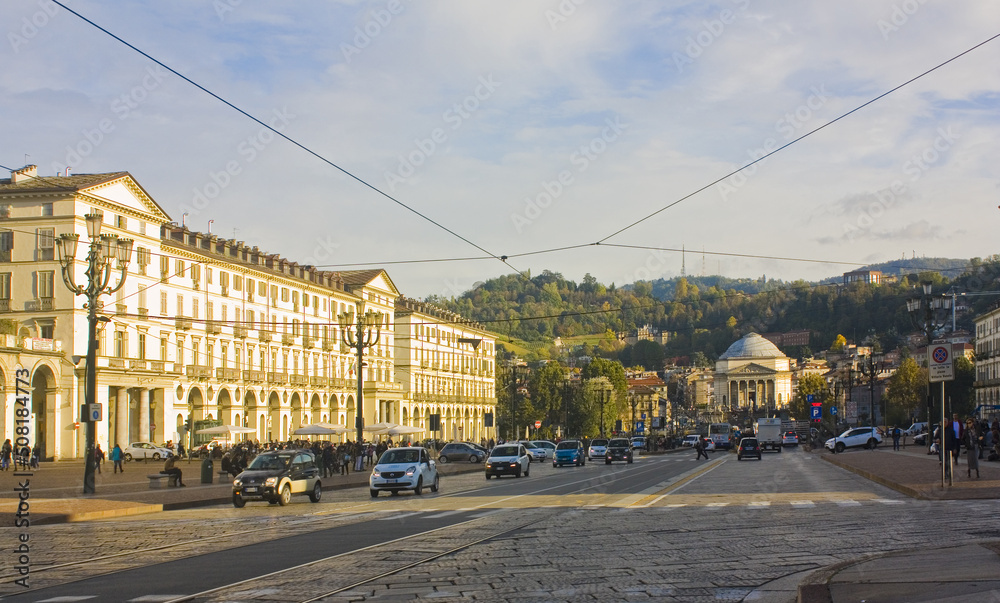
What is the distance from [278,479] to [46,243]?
4551 centimetres

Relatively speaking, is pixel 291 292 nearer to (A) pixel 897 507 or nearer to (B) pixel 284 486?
(B) pixel 284 486

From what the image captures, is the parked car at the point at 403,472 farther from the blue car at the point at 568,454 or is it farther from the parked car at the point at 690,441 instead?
the parked car at the point at 690,441

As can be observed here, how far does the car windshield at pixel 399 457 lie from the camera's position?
107 ft

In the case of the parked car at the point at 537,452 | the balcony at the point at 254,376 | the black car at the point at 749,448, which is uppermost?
the balcony at the point at 254,376

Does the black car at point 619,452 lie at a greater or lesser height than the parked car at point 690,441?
greater

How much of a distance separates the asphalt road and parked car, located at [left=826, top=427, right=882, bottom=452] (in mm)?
43422

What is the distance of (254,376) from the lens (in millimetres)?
84562

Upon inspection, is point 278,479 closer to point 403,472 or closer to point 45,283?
point 403,472

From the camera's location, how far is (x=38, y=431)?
202 ft

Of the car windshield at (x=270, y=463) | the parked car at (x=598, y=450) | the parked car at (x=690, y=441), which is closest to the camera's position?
the car windshield at (x=270, y=463)

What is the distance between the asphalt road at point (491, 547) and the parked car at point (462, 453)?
131 feet

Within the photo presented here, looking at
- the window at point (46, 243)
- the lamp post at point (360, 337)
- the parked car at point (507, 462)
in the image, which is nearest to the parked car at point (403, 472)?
the parked car at point (507, 462)

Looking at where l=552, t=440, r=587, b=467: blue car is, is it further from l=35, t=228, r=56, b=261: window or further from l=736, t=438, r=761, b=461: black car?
l=35, t=228, r=56, b=261: window

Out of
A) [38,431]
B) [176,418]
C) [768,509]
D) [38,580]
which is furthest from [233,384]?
[38,580]
